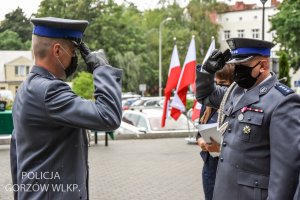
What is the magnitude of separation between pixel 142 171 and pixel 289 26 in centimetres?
2243

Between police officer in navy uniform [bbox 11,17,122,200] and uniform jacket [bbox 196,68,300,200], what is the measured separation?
1.04 meters

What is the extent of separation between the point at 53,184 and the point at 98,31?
49.2 metres

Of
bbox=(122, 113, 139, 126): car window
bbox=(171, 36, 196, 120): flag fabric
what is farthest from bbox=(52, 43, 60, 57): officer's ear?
bbox=(122, 113, 139, 126): car window

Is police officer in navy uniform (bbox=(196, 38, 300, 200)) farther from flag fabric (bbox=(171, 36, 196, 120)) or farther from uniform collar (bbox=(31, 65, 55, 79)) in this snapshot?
flag fabric (bbox=(171, 36, 196, 120))

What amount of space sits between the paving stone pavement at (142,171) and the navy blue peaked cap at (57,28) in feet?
17.7

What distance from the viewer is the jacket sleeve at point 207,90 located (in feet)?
13.3

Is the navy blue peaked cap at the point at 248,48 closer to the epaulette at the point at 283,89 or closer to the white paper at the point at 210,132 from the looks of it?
the epaulette at the point at 283,89

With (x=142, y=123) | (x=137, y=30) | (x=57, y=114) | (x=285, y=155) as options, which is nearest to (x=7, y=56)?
(x=137, y=30)

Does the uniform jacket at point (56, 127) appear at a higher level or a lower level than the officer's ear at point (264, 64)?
lower

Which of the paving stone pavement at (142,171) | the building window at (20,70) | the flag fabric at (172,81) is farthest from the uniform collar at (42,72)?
the building window at (20,70)

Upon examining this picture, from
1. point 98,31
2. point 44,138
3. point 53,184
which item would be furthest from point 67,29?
point 98,31

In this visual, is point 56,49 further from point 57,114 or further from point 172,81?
point 172,81

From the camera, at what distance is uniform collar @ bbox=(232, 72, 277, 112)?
3453 millimetres

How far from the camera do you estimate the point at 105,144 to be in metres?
14.6
